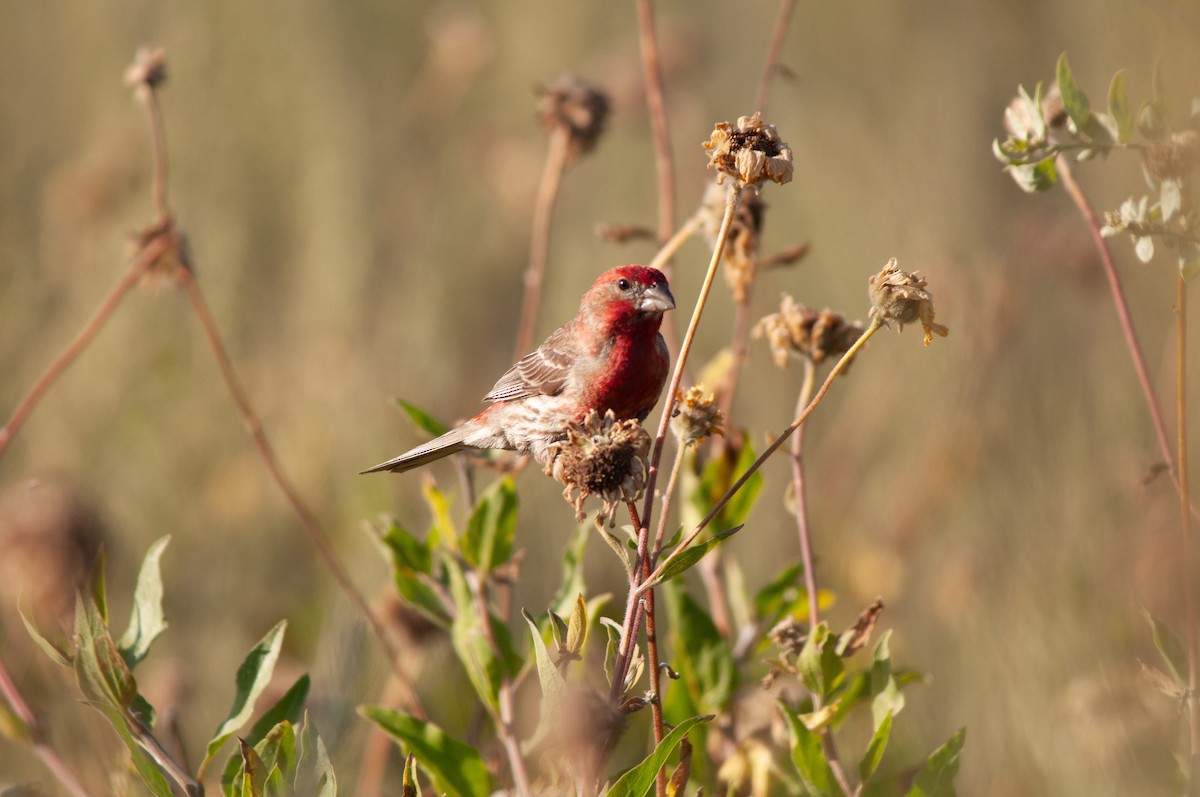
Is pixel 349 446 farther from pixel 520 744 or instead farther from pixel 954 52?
pixel 954 52

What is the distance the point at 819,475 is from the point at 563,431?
3.41 m

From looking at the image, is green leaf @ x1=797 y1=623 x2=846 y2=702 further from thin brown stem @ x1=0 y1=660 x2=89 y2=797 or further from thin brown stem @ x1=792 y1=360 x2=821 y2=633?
thin brown stem @ x1=0 y1=660 x2=89 y2=797

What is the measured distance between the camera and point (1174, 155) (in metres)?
2.13

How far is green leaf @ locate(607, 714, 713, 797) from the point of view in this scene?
1914 millimetres

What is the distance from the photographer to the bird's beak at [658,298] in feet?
9.14

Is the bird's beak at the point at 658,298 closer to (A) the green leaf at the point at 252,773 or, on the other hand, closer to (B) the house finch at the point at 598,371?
(B) the house finch at the point at 598,371

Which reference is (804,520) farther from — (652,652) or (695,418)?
(652,652)

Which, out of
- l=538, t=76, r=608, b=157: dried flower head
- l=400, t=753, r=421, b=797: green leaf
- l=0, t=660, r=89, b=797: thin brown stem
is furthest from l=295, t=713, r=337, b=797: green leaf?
l=538, t=76, r=608, b=157: dried flower head

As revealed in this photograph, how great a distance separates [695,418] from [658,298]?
27.7 inches

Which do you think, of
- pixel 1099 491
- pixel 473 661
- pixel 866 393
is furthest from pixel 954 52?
pixel 473 661

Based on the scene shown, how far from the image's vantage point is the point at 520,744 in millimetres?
2762

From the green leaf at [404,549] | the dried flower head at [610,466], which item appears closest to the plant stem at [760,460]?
the dried flower head at [610,466]

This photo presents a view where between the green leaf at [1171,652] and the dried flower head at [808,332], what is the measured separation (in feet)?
2.78

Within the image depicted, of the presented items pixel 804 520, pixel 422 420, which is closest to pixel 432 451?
pixel 422 420
